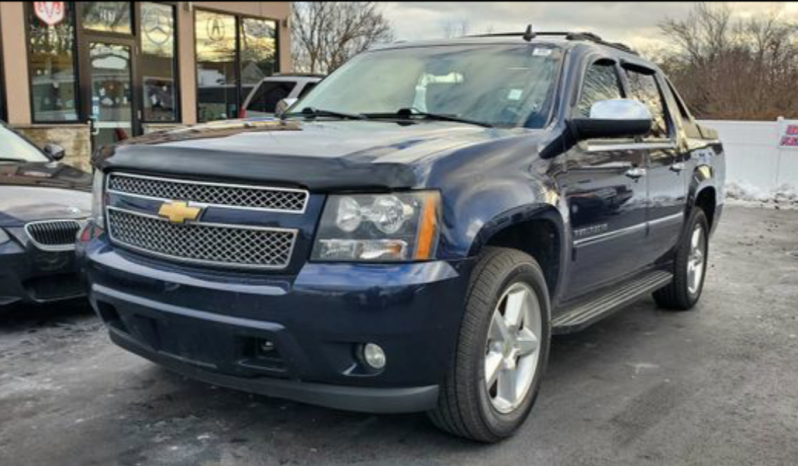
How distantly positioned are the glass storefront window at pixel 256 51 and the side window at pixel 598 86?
1301cm

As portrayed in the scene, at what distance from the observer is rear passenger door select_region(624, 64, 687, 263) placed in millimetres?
4871

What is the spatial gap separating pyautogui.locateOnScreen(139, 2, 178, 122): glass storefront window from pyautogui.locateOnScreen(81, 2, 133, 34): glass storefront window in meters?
0.33

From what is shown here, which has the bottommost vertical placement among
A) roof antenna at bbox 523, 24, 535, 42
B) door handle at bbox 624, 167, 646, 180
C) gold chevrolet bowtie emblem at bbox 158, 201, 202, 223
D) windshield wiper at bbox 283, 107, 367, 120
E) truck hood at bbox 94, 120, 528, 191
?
gold chevrolet bowtie emblem at bbox 158, 201, 202, 223

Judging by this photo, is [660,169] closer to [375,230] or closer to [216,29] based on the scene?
[375,230]

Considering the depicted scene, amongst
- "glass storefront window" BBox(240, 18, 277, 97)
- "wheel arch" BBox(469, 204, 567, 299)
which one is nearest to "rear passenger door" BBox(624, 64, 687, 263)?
"wheel arch" BBox(469, 204, 567, 299)

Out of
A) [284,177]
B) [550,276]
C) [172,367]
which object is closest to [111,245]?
[172,367]

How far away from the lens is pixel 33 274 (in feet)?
16.3

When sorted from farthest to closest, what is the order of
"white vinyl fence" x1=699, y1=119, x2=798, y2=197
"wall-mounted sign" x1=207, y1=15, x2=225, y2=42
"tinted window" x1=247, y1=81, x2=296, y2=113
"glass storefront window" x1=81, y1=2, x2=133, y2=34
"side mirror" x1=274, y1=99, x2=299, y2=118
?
"wall-mounted sign" x1=207, y1=15, x2=225, y2=42 → "glass storefront window" x1=81, y1=2, x2=133, y2=34 → "white vinyl fence" x1=699, y1=119, x2=798, y2=197 → "tinted window" x1=247, y1=81, x2=296, y2=113 → "side mirror" x1=274, y1=99, x2=299, y2=118

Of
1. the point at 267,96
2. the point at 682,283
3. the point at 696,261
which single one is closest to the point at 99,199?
the point at 682,283

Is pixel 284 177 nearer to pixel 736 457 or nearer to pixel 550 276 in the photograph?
pixel 550 276

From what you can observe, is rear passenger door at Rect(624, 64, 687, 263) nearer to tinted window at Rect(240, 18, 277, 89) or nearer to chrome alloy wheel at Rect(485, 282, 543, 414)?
chrome alloy wheel at Rect(485, 282, 543, 414)

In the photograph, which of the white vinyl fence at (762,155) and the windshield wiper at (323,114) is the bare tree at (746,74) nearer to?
the white vinyl fence at (762,155)

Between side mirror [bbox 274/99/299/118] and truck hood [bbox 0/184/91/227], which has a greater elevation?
side mirror [bbox 274/99/299/118]

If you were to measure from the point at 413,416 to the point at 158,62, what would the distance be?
41.5 ft
